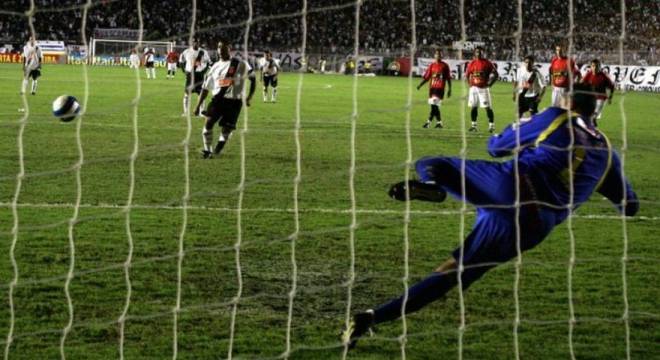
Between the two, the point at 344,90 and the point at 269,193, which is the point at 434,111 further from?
the point at 344,90

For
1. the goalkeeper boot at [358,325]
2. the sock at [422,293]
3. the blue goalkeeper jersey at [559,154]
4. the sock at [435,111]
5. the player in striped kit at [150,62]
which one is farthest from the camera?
the player in striped kit at [150,62]

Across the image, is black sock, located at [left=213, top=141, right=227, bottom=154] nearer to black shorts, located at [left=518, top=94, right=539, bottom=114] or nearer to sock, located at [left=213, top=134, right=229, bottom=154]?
sock, located at [left=213, top=134, right=229, bottom=154]

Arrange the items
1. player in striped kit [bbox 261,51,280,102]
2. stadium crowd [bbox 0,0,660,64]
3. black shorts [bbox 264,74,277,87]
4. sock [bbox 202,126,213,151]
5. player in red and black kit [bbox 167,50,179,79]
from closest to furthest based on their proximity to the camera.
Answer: sock [bbox 202,126,213,151]
player in striped kit [bbox 261,51,280,102]
black shorts [bbox 264,74,277,87]
stadium crowd [bbox 0,0,660,64]
player in red and black kit [bbox 167,50,179,79]

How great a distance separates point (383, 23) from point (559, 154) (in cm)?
3617

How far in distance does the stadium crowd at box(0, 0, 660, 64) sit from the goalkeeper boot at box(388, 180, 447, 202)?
2946 cm

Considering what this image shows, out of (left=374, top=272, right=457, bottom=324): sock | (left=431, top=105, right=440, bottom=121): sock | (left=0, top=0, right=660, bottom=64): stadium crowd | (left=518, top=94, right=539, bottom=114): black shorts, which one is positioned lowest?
(left=374, top=272, right=457, bottom=324): sock

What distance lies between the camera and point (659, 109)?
29.8 m

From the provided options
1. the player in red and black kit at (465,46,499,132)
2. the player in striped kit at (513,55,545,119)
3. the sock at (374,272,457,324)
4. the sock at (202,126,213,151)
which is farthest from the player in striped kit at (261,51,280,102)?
the sock at (374,272,457,324)

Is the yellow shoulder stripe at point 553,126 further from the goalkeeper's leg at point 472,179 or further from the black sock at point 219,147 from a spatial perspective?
the black sock at point 219,147

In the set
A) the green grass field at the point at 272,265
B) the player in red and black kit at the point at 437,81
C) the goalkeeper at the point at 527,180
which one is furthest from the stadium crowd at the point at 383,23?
the goalkeeper at the point at 527,180

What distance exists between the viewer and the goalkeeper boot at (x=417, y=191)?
5000 mm

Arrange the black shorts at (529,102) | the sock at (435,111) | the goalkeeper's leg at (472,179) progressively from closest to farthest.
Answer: the goalkeeper's leg at (472,179) → the sock at (435,111) → the black shorts at (529,102)

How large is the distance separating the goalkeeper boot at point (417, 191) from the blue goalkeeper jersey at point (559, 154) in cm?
44

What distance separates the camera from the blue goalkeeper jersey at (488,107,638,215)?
207 inches
